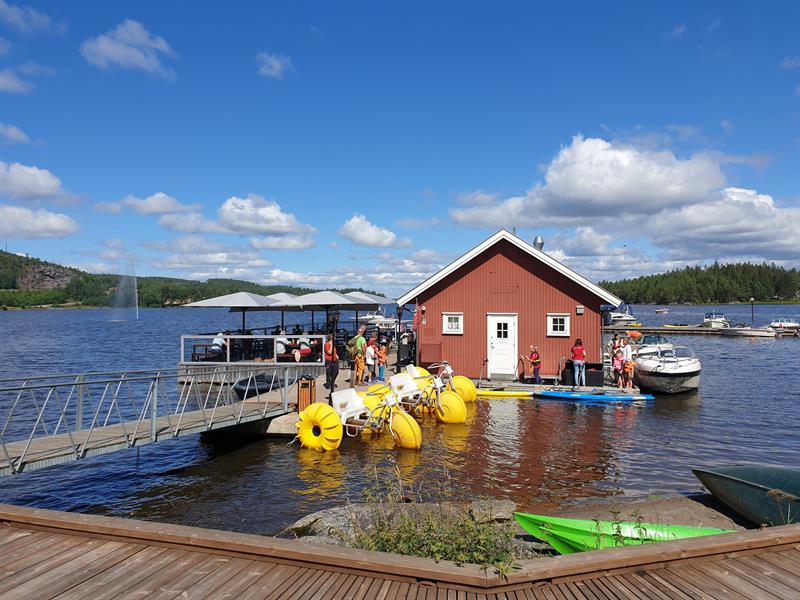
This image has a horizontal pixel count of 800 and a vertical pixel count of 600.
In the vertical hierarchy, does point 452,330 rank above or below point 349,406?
above

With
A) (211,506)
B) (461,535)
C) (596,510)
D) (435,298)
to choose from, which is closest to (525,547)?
(461,535)

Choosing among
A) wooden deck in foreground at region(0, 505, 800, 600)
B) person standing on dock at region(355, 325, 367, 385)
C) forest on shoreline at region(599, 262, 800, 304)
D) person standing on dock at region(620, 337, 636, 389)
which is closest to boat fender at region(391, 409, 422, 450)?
person standing on dock at region(355, 325, 367, 385)

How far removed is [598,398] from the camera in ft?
63.0

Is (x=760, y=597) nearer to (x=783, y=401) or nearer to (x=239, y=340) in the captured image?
(x=783, y=401)

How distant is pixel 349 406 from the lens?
566 inches

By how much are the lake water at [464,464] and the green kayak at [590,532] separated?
2.36 meters

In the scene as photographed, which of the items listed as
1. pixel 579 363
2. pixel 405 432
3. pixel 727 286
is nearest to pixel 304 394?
Answer: pixel 405 432

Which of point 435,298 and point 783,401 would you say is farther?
point 435,298

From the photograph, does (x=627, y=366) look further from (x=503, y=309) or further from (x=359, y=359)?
(x=359, y=359)

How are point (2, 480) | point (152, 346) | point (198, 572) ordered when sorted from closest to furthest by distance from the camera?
point (198, 572) < point (2, 480) < point (152, 346)

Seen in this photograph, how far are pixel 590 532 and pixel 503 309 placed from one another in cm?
1613

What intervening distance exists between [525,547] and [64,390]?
2570 centimetres

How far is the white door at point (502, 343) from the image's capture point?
74.5ft

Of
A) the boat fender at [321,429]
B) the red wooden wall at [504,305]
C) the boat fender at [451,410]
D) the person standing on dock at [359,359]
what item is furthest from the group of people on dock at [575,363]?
the boat fender at [321,429]
